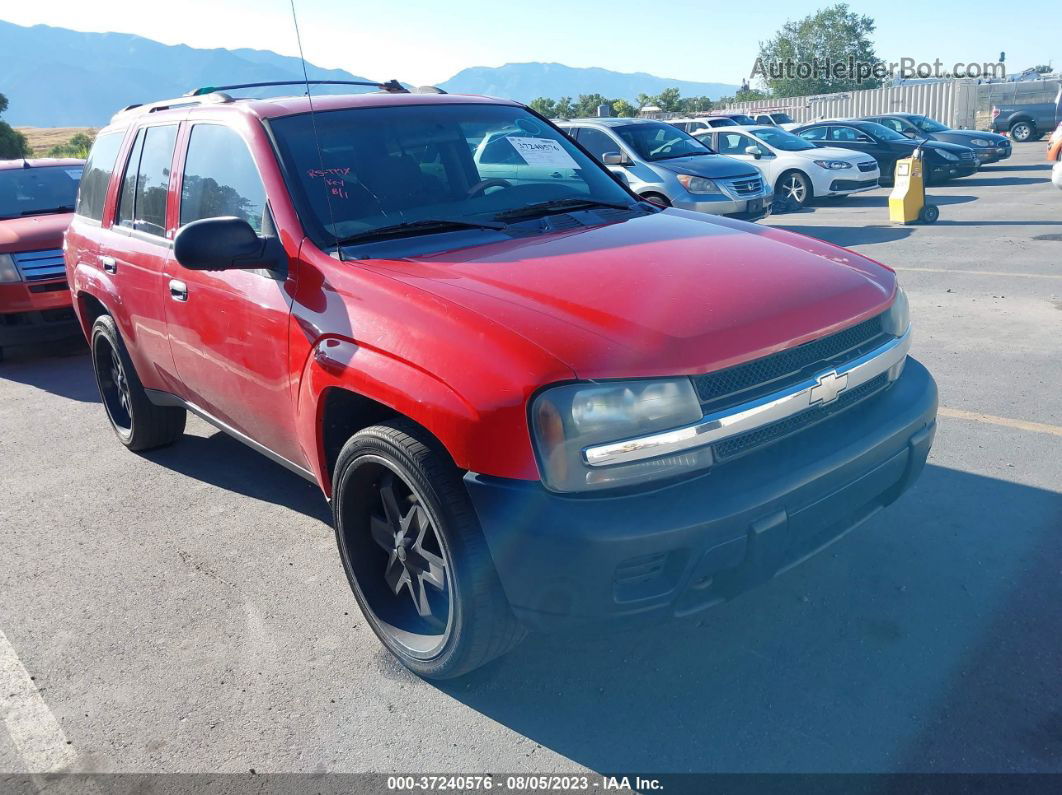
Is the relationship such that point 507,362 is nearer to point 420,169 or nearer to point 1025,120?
point 420,169

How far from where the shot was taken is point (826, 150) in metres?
16.2

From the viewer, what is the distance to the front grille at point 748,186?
12.1 m

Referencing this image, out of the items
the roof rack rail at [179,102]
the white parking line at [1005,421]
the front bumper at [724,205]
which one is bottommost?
the white parking line at [1005,421]

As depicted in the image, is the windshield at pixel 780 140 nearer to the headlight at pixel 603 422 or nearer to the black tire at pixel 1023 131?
the headlight at pixel 603 422

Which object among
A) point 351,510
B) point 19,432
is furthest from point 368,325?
point 19,432

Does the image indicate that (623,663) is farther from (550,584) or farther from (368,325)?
(368,325)

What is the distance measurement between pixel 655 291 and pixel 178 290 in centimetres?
223

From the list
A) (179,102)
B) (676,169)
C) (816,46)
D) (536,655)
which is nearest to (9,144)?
(676,169)

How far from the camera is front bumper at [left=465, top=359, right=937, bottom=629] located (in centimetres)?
229

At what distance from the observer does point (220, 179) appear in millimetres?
3732

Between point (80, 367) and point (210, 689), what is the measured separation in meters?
5.82

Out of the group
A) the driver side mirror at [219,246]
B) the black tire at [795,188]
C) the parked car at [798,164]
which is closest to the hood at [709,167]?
the parked car at [798,164]

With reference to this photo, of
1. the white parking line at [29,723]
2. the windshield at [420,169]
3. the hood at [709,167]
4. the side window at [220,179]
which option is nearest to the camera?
the white parking line at [29,723]

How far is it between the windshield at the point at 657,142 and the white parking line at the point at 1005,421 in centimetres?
805
